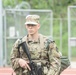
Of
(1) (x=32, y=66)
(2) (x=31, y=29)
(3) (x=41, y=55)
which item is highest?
(2) (x=31, y=29)

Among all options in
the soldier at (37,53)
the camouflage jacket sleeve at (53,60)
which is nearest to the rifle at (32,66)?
the soldier at (37,53)

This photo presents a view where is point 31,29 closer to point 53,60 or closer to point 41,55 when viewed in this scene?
point 41,55

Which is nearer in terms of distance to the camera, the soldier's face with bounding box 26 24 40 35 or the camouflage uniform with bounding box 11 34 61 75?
the soldier's face with bounding box 26 24 40 35

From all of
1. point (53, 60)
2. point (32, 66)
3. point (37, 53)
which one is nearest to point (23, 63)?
point (32, 66)

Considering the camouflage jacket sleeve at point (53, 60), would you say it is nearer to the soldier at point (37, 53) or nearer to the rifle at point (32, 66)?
the soldier at point (37, 53)

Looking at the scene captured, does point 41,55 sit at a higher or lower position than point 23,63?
higher

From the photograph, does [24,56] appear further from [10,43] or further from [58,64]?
[10,43]

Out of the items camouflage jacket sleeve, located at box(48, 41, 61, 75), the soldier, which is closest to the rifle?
the soldier

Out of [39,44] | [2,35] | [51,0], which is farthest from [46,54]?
[51,0]

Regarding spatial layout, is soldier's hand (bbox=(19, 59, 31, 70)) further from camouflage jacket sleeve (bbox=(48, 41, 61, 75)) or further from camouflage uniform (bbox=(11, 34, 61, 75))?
camouflage jacket sleeve (bbox=(48, 41, 61, 75))

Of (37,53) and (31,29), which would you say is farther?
(37,53)

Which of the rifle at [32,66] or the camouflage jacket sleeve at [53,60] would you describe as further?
the camouflage jacket sleeve at [53,60]

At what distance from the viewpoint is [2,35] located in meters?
17.9

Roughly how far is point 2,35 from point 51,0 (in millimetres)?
17279
